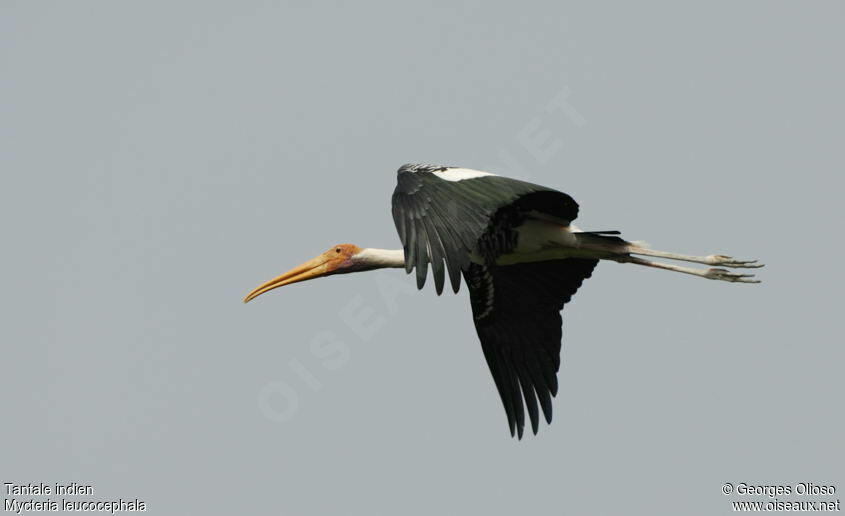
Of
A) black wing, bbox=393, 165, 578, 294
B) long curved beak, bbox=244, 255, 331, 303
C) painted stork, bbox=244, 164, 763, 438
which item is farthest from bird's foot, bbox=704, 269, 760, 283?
long curved beak, bbox=244, 255, 331, 303

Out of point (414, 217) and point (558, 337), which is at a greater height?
point (414, 217)

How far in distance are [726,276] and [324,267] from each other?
4721mm

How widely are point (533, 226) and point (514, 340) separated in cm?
152

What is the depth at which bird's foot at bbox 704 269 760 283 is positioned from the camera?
13.4m

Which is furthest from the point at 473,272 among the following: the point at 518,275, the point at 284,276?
the point at 284,276

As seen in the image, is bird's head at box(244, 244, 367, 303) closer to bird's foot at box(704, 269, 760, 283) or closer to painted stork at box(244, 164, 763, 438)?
painted stork at box(244, 164, 763, 438)

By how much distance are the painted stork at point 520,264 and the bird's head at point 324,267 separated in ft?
0.04

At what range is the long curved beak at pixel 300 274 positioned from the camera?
50.3ft

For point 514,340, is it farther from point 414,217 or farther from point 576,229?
point 414,217

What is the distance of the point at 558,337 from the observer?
14039 millimetres

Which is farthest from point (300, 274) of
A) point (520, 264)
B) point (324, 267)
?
point (520, 264)

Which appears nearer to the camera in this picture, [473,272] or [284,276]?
[473,272]

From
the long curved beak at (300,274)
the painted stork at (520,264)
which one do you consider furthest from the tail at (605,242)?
the long curved beak at (300,274)

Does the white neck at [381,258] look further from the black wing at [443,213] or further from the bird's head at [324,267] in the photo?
the black wing at [443,213]
